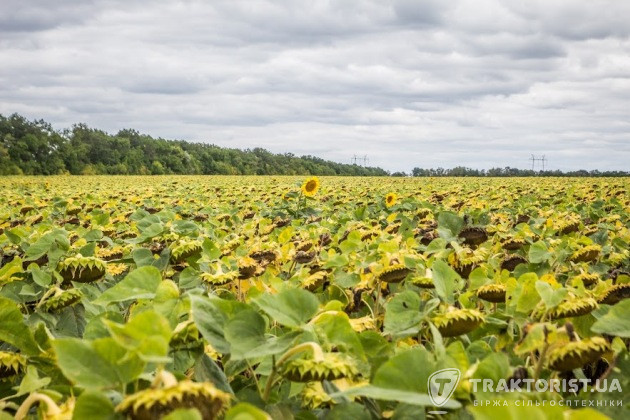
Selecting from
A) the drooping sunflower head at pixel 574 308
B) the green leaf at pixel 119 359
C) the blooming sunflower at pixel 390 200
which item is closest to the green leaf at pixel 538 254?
the drooping sunflower head at pixel 574 308

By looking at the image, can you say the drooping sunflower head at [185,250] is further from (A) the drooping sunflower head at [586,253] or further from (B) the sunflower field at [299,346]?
(A) the drooping sunflower head at [586,253]

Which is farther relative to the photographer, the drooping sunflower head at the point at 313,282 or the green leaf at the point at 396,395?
the drooping sunflower head at the point at 313,282

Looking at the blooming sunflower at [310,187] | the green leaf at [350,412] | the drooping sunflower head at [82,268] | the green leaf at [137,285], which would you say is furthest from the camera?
the blooming sunflower at [310,187]

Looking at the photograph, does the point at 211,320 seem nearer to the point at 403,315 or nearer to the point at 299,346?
the point at 299,346

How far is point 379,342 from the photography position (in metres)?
1.00

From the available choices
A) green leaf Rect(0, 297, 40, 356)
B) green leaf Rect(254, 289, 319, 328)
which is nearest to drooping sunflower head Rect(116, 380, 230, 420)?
green leaf Rect(254, 289, 319, 328)

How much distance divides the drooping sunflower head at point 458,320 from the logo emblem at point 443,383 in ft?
0.69

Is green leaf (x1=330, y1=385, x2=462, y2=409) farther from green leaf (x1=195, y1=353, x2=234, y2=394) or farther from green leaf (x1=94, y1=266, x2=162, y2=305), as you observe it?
green leaf (x1=94, y1=266, x2=162, y2=305)

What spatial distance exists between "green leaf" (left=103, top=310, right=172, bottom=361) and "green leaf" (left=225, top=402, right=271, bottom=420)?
0.09 meters

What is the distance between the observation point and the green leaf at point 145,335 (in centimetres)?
61

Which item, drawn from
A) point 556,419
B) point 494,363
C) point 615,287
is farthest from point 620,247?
point 556,419

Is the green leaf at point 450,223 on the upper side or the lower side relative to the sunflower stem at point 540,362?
upper

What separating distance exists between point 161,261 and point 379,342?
99 cm

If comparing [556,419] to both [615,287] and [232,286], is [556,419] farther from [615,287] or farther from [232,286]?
[232,286]
